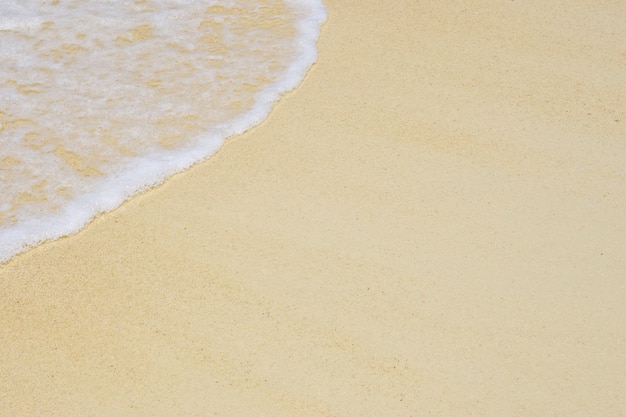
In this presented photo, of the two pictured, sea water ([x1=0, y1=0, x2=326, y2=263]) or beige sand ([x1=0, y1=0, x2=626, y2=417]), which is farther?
sea water ([x1=0, y1=0, x2=326, y2=263])

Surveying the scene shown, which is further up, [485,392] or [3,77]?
[3,77]

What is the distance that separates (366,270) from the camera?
2428mm

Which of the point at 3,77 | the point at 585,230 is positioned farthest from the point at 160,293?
the point at 3,77

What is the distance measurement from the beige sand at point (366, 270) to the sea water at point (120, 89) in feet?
0.52

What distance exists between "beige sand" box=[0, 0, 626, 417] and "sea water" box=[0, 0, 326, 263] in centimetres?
16

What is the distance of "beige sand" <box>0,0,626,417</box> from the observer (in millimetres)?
2131

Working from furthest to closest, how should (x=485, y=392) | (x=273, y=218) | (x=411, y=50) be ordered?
(x=411, y=50) < (x=273, y=218) < (x=485, y=392)

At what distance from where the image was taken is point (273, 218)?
2.61 m

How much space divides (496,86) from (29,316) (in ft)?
6.91

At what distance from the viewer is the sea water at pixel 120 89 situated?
2826 mm

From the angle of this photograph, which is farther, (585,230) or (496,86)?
(496,86)

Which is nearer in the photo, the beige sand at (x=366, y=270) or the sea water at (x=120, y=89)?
the beige sand at (x=366, y=270)

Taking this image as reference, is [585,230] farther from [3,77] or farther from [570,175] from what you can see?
[3,77]

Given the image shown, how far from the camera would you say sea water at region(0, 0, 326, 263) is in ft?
9.27
